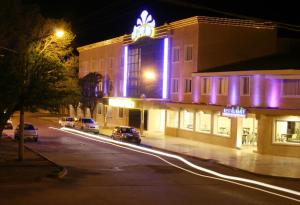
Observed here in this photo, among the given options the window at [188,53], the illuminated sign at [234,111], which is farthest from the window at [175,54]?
the illuminated sign at [234,111]

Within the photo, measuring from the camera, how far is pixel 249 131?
4288cm

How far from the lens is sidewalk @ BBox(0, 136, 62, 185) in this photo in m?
22.1

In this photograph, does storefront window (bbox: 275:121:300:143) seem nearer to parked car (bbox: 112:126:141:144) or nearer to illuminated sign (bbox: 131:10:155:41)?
parked car (bbox: 112:126:141:144)

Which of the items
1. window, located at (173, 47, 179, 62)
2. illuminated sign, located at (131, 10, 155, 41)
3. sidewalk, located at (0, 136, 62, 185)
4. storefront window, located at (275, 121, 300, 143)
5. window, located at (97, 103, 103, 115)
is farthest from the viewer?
window, located at (97, 103, 103, 115)

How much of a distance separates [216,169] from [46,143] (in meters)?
18.3

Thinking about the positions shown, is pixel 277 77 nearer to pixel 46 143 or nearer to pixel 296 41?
pixel 296 41

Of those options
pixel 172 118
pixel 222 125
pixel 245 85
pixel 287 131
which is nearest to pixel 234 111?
pixel 245 85

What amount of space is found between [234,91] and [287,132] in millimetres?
5744

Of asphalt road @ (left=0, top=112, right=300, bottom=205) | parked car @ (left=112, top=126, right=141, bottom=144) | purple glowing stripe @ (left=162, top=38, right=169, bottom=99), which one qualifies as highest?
purple glowing stripe @ (left=162, top=38, right=169, bottom=99)

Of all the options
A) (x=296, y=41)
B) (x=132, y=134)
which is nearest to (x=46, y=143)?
(x=132, y=134)

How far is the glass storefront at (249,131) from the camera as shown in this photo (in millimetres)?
42688

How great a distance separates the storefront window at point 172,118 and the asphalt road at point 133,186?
18.0 metres

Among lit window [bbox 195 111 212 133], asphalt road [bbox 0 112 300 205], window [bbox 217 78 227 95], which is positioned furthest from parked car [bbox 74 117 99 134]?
asphalt road [bbox 0 112 300 205]

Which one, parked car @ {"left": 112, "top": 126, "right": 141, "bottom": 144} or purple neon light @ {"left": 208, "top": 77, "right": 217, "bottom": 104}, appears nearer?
purple neon light @ {"left": 208, "top": 77, "right": 217, "bottom": 104}
